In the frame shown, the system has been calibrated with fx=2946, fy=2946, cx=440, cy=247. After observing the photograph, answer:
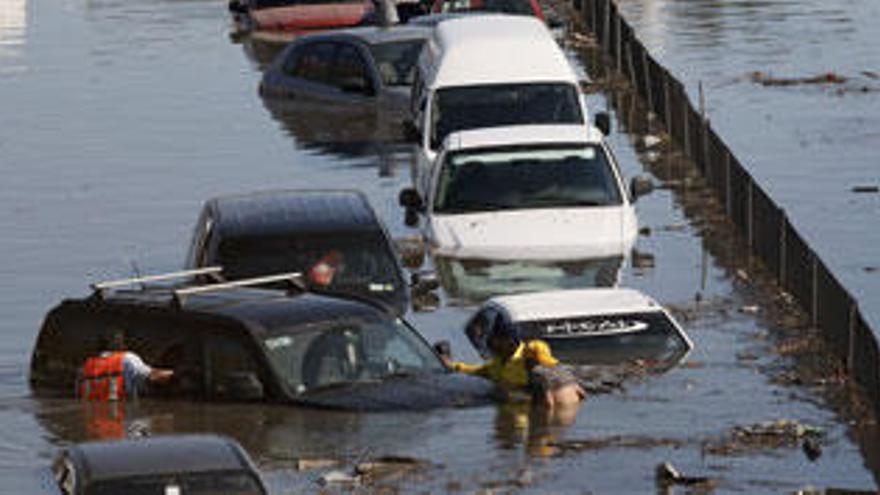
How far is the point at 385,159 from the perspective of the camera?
139 feet

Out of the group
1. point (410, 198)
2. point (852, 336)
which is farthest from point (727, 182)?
point (852, 336)

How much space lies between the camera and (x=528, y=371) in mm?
22812

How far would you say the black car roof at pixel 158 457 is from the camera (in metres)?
16.0

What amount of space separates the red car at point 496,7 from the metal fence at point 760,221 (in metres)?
1.51

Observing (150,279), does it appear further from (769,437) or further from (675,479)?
(675,479)

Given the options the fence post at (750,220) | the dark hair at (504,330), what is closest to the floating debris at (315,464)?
the dark hair at (504,330)

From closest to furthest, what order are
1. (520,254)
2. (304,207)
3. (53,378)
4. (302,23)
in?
(53,378)
(304,207)
(520,254)
(302,23)

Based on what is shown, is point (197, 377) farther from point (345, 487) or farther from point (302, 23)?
point (302, 23)

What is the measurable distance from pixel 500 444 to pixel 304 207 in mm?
7373

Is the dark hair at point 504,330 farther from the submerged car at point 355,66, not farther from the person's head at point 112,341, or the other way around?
the submerged car at point 355,66

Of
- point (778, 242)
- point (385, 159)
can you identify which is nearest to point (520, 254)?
point (778, 242)

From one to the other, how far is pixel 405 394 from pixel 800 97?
28198 mm

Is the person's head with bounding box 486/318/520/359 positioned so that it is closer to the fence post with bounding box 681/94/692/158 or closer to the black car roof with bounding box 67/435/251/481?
the black car roof with bounding box 67/435/251/481

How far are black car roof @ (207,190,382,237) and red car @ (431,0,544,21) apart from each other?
79.7 ft
